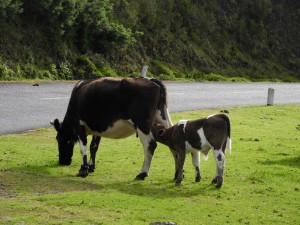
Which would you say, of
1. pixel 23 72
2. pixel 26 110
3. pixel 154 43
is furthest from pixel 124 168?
pixel 154 43

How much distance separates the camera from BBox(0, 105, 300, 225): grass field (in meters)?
9.33

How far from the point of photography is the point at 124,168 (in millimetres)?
13188

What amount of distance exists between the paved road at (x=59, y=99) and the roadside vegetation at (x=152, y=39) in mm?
3699

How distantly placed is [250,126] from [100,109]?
381 inches

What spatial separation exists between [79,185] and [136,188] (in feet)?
3.29

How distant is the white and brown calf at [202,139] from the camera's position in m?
11.5

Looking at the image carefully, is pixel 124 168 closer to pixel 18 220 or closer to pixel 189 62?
pixel 18 220

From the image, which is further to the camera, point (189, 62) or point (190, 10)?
point (190, 10)

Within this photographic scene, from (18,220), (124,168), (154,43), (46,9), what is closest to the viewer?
(18,220)

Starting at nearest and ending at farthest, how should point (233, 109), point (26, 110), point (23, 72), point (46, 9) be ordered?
point (26, 110) → point (233, 109) → point (23, 72) → point (46, 9)

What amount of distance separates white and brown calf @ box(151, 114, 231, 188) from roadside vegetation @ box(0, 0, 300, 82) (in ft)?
64.1

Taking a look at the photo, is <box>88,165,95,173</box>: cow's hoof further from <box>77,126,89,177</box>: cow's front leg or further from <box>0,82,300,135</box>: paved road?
<box>0,82,300,135</box>: paved road

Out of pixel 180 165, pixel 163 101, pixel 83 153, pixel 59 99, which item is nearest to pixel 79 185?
pixel 83 153

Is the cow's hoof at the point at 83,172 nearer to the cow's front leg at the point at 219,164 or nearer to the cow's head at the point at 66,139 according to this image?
the cow's head at the point at 66,139
